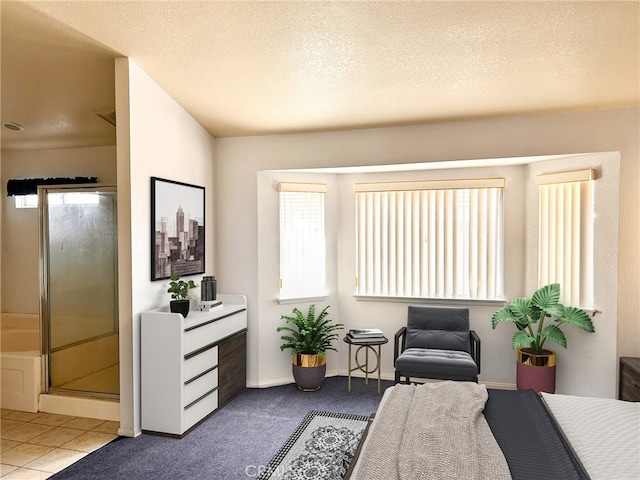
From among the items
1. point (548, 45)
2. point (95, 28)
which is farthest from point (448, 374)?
point (95, 28)

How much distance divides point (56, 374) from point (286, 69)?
3349 millimetres

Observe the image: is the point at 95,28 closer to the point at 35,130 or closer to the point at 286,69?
the point at 286,69

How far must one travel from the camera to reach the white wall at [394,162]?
3732 millimetres

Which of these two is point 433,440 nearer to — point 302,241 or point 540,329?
point 540,329

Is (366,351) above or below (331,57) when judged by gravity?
below

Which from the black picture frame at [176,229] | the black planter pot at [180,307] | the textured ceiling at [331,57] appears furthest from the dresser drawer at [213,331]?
the textured ceiling at [331,57]

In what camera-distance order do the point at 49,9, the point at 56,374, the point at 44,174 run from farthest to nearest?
1. the point at 44,174
2. the point at 56,374
3. the point at 49,9

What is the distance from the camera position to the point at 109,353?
13.5ft

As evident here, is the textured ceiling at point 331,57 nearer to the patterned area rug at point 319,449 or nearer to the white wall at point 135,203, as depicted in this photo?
the white wall at point 135,203

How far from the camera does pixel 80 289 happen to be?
13.5ft

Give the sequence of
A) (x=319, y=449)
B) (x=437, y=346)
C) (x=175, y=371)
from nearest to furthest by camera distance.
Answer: (x=319, y=449) < (x=175, y=371) < (x=437, y=346)

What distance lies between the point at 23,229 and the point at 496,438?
578 cm

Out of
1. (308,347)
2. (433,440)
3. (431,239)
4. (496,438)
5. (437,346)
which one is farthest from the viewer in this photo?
(431,239)

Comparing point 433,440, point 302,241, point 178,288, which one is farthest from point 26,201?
point 433,440
